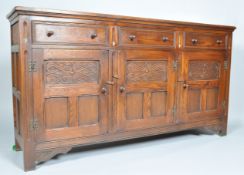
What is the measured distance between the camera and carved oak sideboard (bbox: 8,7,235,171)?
2.14m

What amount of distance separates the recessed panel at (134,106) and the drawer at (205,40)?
2.30 feet

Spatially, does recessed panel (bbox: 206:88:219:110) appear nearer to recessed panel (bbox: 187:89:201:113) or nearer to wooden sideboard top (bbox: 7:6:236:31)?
recessed panel (bbox: 187:89:201:113)

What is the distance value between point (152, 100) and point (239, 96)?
2.04 m

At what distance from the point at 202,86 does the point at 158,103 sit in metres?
0.54

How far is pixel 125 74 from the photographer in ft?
8.11

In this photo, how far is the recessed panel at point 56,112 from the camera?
2.21 metres

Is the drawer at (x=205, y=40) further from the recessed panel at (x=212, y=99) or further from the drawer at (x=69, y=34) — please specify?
the drawer at (x=69, y=34)

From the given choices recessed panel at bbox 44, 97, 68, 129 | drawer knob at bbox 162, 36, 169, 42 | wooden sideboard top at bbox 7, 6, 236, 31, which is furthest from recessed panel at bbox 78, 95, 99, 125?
drawer knob at bbox 162, 36, 169, 42

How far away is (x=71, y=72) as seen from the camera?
226 cm

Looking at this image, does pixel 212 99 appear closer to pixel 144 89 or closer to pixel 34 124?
pixel 144 89

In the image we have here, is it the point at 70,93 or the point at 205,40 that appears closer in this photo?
the point at 70,93

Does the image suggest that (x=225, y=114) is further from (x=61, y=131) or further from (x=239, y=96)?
(x=61, y=131)

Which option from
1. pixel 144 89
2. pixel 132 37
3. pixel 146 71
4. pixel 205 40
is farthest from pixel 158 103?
pixel 205 40

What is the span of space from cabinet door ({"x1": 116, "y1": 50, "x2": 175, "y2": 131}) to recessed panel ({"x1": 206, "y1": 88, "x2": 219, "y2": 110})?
0.47 metres
